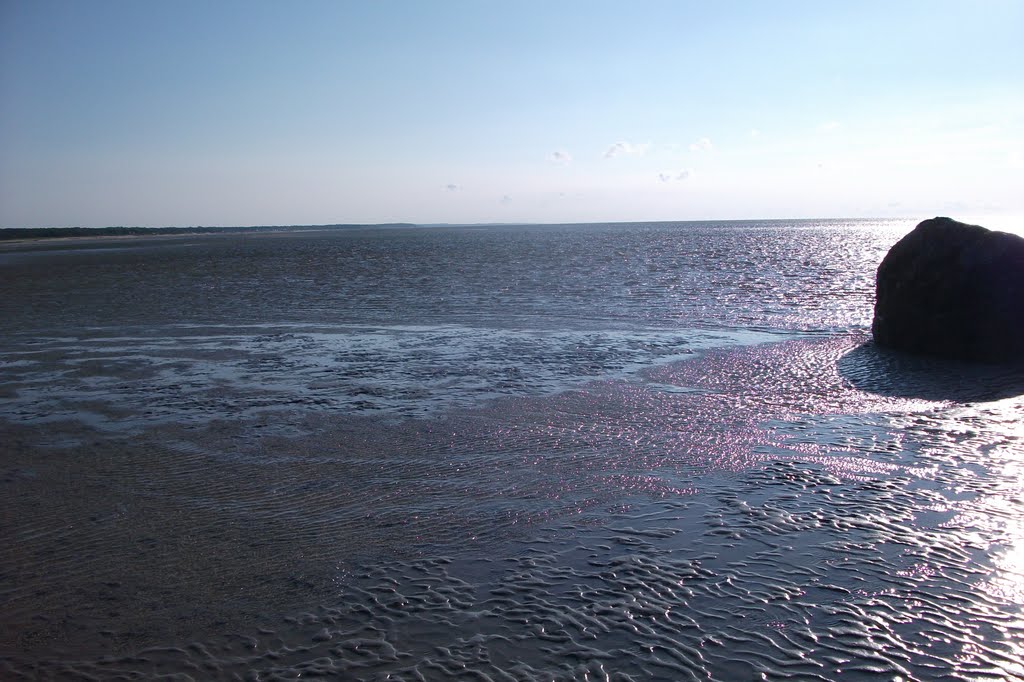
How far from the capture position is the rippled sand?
4.59 metres

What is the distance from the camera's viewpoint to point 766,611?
500 cm

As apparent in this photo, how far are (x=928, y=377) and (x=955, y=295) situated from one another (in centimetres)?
254

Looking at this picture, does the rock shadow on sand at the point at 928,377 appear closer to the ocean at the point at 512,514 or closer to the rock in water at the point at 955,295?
the ocean at the point at 512,514

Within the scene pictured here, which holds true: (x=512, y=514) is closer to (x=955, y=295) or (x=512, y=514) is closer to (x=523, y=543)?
(x=523, y=543)

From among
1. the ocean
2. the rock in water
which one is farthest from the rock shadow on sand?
the rock in water

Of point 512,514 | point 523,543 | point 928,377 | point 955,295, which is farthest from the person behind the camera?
point 955,295

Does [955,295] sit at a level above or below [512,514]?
above

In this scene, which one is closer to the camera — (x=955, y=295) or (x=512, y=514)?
(x=512, y=514)

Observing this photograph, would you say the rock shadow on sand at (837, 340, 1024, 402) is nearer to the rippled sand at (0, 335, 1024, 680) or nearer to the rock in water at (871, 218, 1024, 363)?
the rock in water at (871, 218, 1024, 363)

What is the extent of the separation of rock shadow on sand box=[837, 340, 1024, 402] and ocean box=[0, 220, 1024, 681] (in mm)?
88

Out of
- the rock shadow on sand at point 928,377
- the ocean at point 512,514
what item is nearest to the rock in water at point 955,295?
the rock shadow on sand at point 928,377

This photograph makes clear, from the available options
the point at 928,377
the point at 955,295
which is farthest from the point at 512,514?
the point at 955,295

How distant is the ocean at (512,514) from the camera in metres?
4.64

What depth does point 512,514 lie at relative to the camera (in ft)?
22.2
